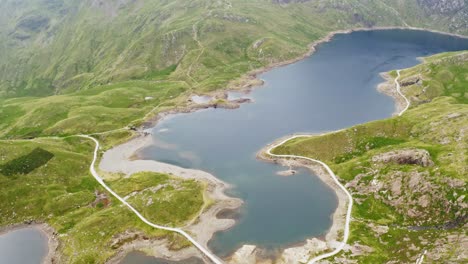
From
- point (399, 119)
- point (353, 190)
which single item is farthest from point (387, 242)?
point (399, 119)

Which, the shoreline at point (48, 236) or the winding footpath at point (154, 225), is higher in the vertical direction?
the winding footpath at point (154, 225)

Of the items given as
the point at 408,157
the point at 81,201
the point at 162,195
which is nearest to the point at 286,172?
the point at 408,157

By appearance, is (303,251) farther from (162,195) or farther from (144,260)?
(162,195)

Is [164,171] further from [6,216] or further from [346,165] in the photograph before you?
[346,165]

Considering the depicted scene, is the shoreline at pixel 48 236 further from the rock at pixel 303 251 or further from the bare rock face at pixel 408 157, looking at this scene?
the bare rock face at pixel 408 157

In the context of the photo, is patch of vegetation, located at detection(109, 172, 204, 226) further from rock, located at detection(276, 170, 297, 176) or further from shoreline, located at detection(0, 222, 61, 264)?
rock, located at detection(276, 170, 297, 176)

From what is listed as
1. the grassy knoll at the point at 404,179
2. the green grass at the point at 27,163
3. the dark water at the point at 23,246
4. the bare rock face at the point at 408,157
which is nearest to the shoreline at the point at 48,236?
the dark water at the point at 23,246
